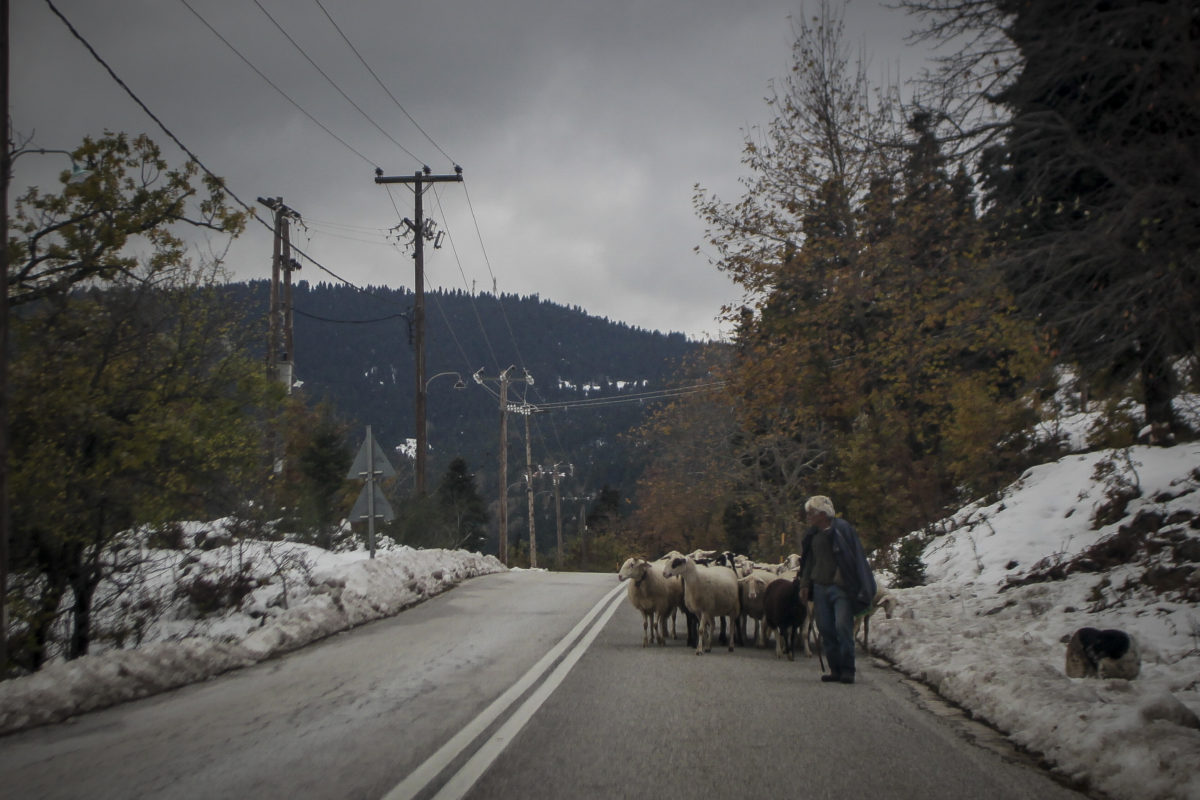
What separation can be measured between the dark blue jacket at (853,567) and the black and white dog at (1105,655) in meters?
1.99

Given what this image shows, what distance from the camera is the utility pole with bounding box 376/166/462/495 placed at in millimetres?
29797

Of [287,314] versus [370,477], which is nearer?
[370,477]

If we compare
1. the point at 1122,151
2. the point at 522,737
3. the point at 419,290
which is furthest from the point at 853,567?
the point at 419,290

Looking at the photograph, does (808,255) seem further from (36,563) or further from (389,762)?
(389,762)

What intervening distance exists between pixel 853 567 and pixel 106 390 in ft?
31.1

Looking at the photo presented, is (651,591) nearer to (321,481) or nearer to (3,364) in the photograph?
(3,364)

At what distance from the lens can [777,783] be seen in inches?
216

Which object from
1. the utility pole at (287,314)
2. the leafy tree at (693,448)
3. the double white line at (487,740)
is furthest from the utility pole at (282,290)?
the double white line at (487,740)

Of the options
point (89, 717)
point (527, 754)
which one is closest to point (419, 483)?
point (89, 717)

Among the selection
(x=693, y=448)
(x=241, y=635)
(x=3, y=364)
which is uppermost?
(x=693, y=448)

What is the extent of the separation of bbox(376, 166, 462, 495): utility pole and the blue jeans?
2081 cm

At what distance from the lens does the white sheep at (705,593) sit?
12336 millimetres

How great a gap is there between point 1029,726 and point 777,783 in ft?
7.66

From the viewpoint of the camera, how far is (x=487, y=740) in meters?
6.52
